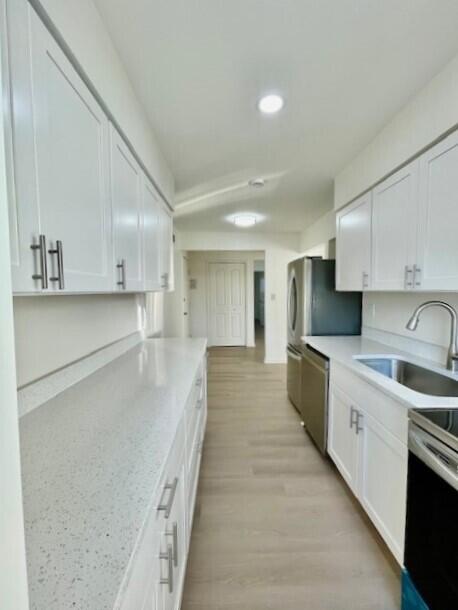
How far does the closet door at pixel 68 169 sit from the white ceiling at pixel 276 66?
0.48 metres

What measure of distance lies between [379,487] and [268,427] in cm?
154

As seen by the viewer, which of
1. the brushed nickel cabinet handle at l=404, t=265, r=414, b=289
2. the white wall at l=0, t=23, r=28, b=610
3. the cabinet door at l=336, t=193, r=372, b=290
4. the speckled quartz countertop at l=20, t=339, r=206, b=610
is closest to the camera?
the white wall at l=0, t=23, r=28, b=610

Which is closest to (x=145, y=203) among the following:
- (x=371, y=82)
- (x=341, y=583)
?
(x=371, y=82)

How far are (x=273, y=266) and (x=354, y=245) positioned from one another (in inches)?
120

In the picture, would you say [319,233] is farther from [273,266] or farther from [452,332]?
[452,332]

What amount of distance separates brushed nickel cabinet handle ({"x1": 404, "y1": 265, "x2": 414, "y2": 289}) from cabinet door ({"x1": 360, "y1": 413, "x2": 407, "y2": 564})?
0.79 m

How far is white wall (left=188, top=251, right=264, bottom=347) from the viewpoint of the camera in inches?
276

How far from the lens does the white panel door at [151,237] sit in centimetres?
195

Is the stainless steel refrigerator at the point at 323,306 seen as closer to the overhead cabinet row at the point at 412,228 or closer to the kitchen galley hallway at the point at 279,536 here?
the overhead cabinet row at the point at 412,228

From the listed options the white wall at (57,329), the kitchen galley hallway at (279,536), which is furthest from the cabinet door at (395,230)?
the white wall at (57,329)

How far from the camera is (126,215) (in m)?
1.57

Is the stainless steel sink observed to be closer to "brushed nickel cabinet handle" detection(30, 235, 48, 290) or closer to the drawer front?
the drawer front

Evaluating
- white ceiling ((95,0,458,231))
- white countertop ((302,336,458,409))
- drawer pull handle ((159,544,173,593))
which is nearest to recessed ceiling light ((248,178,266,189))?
white ceiling ((95,0,458,231))

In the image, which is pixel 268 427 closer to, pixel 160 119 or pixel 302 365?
pixel 302 365
